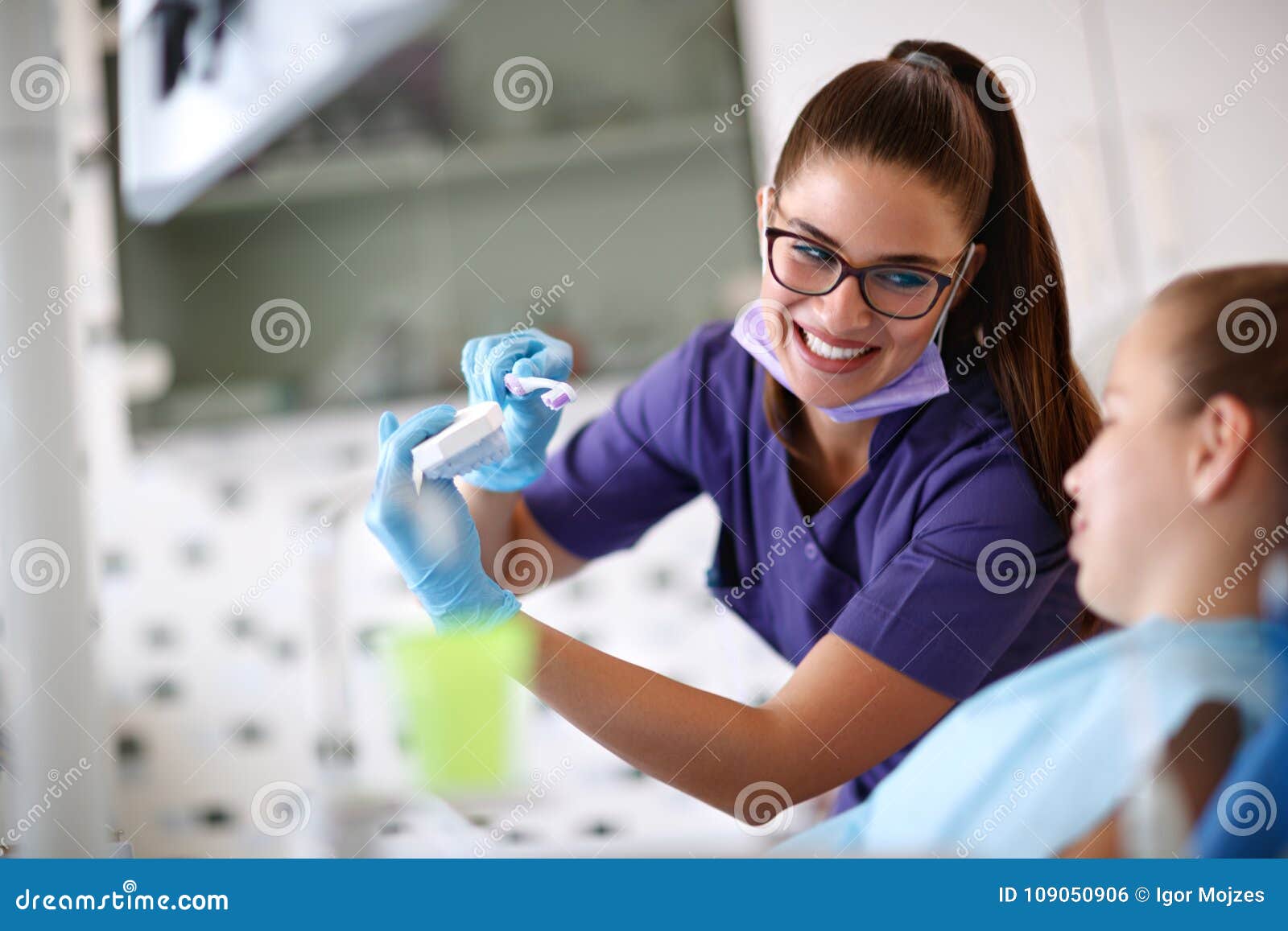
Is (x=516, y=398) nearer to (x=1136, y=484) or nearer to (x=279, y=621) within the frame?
(x=1136, y=484)

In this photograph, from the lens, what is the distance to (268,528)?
2242 mm

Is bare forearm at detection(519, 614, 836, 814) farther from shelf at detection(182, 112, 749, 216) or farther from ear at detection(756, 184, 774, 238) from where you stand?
shelf at detection(182, 112, 749, 216)

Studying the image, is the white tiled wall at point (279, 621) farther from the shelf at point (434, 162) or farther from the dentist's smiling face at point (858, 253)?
the dentist's smiling face at point (858, 253)

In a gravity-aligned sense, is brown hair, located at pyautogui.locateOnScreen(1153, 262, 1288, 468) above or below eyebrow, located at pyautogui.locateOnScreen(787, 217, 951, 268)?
below

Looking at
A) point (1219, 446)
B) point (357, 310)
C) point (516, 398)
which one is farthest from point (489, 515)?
point (357, 310)

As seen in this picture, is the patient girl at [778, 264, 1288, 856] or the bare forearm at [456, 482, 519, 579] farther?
the bare forearm at [456, 482, 519, 579]

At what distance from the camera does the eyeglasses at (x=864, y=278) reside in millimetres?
910

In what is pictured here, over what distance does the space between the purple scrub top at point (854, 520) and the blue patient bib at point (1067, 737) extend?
8 cm

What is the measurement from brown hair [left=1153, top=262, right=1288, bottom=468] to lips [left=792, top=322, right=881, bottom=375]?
259 mm

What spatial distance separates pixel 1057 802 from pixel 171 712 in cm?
186

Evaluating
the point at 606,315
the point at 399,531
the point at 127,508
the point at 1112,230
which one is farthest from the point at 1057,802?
the point at 127,508

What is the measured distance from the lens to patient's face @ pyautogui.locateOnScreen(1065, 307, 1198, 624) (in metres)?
0.79

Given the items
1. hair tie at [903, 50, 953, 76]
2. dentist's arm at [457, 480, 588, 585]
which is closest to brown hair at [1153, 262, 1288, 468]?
hair tie at [903, 50, 953, 76]

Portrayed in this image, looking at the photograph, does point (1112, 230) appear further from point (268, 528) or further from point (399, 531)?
point (268, 528)
